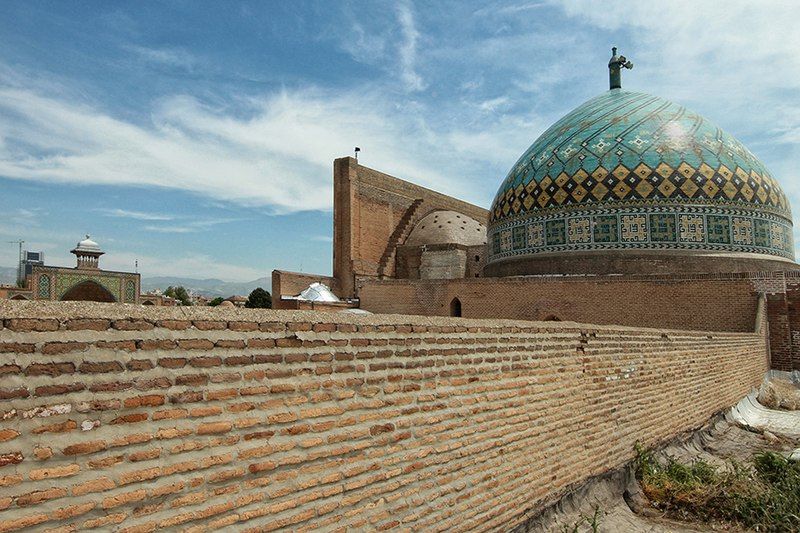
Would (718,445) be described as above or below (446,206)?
below

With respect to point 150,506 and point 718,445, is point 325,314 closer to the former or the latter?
point 150,506

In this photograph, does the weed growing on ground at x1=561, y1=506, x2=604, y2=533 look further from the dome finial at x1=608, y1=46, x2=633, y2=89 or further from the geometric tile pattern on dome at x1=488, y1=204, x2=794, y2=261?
the dome finial at x1=608, y1=46, x2=633, y2=89

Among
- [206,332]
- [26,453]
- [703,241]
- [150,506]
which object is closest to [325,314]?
[206,332]

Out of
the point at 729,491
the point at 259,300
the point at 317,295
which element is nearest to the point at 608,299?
the point at 729,491

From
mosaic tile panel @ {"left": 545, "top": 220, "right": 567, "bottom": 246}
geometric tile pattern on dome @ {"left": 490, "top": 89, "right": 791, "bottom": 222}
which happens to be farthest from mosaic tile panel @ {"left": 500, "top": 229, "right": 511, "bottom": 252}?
mosaic tile panel @ {"left": 545, "top": 220, "right": 567, "bottom": 246}

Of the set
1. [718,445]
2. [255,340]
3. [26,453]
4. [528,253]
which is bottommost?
[718,445]

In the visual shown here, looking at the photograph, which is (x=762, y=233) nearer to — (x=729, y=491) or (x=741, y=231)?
(x=741, y=231)

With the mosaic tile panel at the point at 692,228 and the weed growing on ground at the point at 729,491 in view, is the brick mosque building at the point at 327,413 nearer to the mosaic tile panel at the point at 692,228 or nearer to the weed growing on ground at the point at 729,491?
the weed growing on ground at the point at 729,491

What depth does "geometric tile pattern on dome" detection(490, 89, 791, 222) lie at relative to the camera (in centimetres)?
1476

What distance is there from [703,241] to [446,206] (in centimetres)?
1442

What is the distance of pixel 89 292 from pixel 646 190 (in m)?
22.7

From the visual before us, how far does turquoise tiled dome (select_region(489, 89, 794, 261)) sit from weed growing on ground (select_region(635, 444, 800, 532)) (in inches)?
374

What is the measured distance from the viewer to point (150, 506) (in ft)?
7.20

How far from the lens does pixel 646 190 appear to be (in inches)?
582
